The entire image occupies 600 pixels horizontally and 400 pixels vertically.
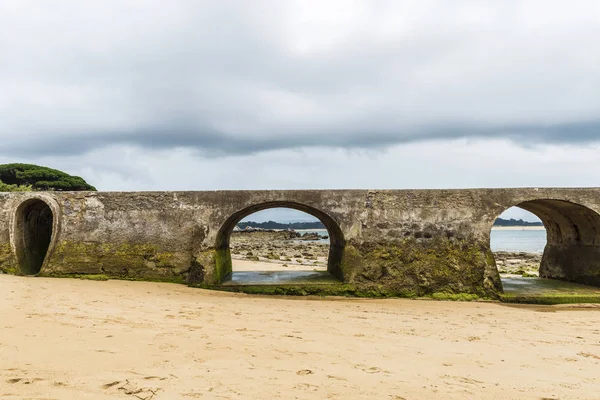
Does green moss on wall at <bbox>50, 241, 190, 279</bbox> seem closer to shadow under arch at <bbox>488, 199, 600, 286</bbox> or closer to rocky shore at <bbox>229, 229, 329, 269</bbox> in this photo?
shadow under arch at <bbox>488, 199, 600, 286</bbox>

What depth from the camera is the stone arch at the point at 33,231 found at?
882cm

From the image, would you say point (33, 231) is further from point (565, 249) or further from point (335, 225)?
point (565, 249)

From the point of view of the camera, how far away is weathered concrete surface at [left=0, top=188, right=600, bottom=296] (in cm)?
852

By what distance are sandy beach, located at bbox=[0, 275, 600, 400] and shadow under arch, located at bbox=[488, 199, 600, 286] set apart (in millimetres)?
2948

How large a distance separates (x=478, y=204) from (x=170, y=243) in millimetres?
6767

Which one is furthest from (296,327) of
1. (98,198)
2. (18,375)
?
(98,198)

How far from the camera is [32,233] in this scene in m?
9.74

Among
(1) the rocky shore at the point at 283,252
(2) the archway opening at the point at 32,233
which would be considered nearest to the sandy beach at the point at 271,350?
(2) the archway opening at the point at 32,233

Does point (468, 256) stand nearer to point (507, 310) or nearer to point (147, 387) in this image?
point (507, 310)

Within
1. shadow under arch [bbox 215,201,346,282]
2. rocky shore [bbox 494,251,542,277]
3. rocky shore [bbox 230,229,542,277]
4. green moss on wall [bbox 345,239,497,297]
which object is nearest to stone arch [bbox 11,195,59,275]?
shadow under arch [bbox 215,201,346,282]

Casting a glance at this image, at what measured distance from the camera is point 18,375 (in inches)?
119

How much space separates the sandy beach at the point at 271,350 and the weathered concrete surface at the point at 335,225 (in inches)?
57.1

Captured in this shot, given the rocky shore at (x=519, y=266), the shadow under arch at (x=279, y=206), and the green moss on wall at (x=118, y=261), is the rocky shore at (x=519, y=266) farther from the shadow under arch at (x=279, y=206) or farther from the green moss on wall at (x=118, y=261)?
the green moss on wall at (x=118, y=261)

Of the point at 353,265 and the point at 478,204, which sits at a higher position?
the point at 478,204
